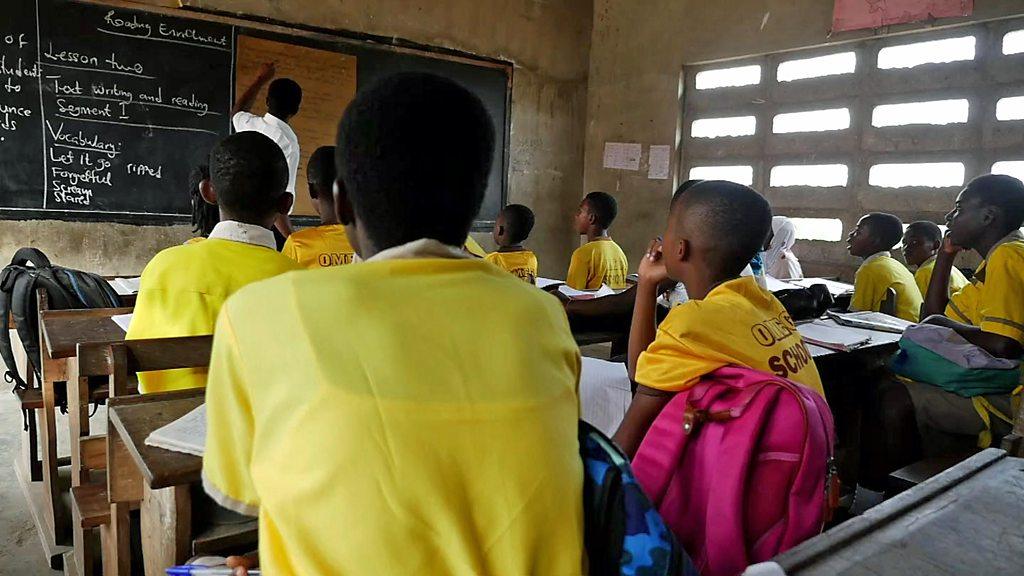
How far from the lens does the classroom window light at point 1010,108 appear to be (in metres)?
4.09

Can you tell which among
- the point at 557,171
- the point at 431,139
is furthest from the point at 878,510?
the point at 557,171

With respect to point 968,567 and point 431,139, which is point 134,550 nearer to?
point 431,139

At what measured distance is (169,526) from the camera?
111 centimetres

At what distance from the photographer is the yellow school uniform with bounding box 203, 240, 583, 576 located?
23.6 inches

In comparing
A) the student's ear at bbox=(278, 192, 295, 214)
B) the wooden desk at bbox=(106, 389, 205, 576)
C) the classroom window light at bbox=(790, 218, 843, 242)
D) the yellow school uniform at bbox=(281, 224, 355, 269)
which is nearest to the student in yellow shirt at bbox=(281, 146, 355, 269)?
the yellow school uniform at bbox=(281, 224, 355, 269)

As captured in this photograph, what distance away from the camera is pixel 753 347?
3.69 ft

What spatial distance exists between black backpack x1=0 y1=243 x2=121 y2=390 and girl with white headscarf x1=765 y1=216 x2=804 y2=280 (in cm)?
360

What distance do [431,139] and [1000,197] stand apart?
2.48 metres

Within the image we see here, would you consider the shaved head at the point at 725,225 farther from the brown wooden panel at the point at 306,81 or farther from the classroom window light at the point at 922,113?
the classroom window light at the point at 922,113

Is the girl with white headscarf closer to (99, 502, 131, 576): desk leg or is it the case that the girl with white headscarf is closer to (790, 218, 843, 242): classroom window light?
(790, 218, 843, 242): classroom window light

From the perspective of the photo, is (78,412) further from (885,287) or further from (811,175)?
(811,175)

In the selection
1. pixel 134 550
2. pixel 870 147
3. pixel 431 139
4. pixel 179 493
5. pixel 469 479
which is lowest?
pixel 134 550

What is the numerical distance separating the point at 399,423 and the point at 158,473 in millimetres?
547

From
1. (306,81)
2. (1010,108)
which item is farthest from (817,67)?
(306,81)
